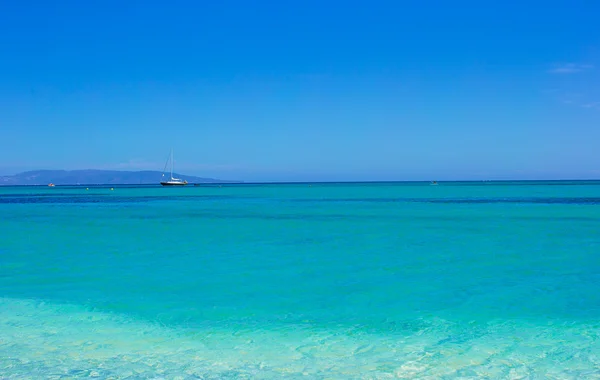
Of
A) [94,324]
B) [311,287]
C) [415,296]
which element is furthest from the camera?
[311,287]

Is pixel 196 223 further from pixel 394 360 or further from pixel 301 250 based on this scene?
pixel 394 360

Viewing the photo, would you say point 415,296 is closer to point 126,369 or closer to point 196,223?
point 126,369

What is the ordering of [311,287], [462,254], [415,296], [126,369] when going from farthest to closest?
[462,254] < [311,287] < [415,296] < [126,369]

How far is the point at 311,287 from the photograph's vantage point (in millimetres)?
12781

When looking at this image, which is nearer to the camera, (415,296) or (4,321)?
(4,321)

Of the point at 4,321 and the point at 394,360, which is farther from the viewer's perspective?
the point at 4,321

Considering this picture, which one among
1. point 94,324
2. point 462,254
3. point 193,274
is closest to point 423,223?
point 462,254

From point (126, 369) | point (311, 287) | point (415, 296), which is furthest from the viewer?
point (311, 287)

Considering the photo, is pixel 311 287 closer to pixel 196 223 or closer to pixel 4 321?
pixel 4 321

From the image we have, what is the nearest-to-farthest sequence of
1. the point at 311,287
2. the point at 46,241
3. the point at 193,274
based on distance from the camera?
the point at 311,287, the point at 193,274, the point at 46,241

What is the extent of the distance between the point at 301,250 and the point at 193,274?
5760mm

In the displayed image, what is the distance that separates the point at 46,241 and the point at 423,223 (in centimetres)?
1977

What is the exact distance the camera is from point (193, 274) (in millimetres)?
14625

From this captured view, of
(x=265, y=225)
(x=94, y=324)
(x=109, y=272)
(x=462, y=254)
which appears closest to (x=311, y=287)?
(x=94, y=324)
